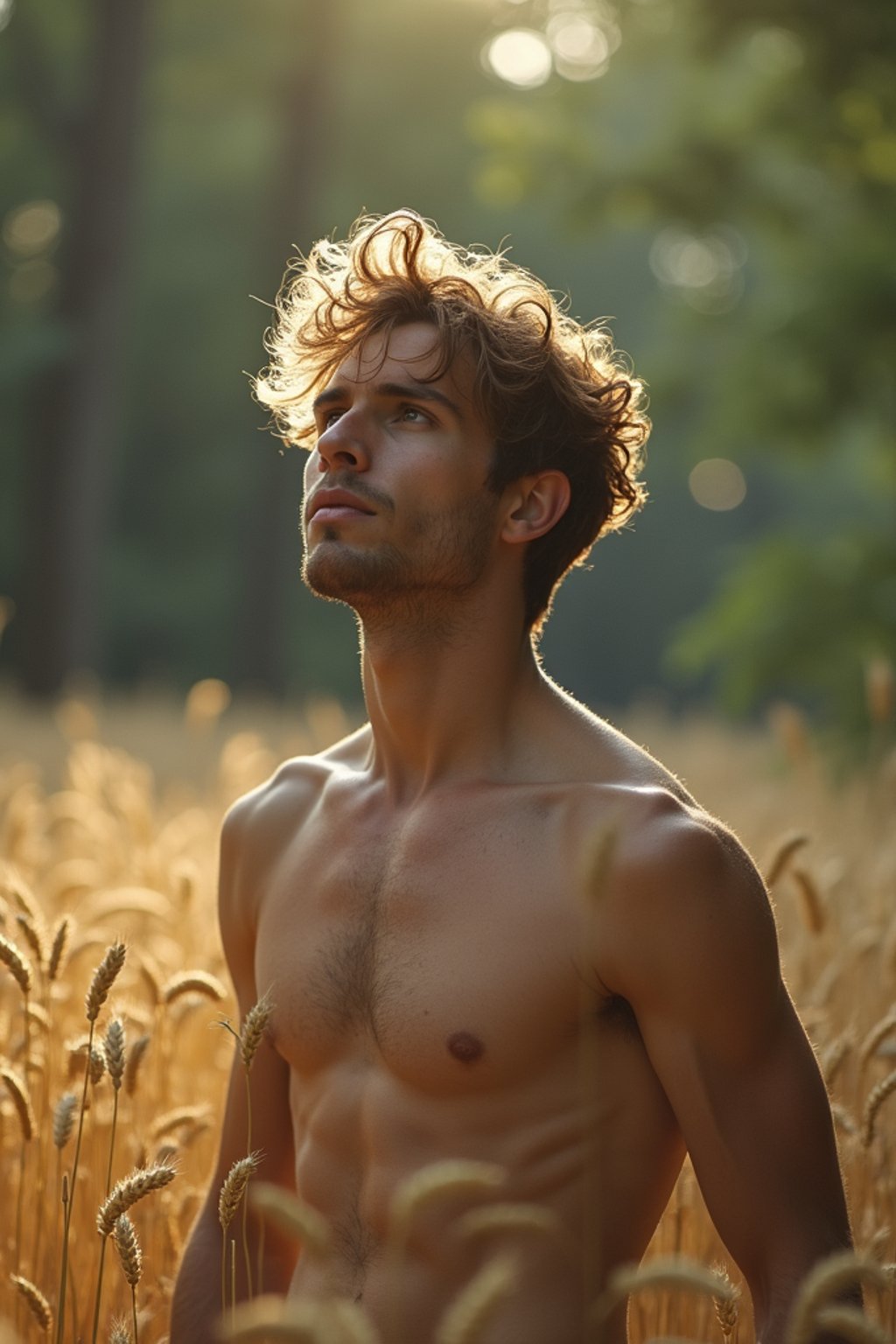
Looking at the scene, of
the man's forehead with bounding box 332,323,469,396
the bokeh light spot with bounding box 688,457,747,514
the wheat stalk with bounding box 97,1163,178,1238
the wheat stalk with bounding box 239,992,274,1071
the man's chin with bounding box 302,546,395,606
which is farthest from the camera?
the bokeh light spot with bounding box 688,457,747,514

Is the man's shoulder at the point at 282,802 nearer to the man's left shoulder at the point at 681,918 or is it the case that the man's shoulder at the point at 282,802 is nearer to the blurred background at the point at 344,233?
the man's left shoulder at the point at 681,918

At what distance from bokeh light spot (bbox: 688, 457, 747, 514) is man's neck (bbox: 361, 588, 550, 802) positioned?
68.8ft

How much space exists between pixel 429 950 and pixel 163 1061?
1.05 metres

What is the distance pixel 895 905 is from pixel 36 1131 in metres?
2.24

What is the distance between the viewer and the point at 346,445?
246 cm

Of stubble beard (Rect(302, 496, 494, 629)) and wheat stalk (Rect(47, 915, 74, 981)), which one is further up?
stubble beard (Rect(302, 496, 494, 629))

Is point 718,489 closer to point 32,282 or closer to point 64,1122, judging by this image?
point 32,282

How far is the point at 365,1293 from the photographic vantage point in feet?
7.10

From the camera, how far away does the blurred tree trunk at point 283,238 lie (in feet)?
57.8

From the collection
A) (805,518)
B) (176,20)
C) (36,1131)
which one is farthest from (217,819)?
(805,518)

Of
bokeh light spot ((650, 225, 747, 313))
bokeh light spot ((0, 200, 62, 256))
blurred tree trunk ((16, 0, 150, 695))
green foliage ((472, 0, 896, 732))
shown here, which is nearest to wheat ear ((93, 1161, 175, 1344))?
green foliage ((472, 0, 896, 732))

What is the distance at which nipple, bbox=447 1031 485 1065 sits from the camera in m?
2.09

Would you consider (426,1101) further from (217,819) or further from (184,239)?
(184,239)

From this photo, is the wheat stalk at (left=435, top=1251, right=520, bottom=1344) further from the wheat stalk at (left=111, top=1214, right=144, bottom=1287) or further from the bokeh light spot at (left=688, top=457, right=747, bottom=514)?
the bokeh light spot at (left=688, top=457, right=747, bottom=514)
